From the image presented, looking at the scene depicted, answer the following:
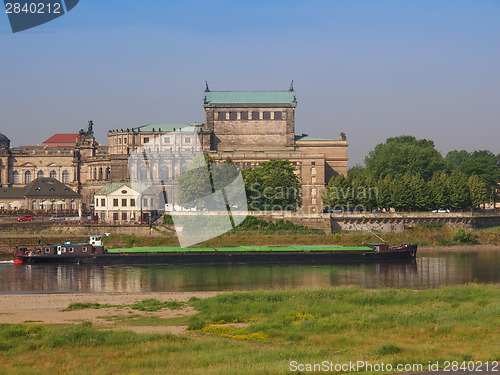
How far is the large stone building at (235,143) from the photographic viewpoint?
14150 cm

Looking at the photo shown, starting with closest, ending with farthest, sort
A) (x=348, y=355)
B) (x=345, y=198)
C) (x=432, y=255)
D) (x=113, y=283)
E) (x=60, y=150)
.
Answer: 1. (x=348, y=355)
2. (x=113, y=283)
3. (x=432, y=255)
4. (x=345, y=198)
5. (x=60, y=150)

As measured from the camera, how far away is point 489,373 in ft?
92.0

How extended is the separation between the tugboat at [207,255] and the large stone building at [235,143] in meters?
47.7

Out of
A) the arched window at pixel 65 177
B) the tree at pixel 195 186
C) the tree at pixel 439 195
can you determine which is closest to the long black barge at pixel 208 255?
the tree at pixel 195 186

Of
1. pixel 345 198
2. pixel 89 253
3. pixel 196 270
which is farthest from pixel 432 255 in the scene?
pixel 89 253

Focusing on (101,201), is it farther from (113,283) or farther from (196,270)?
(113,283)

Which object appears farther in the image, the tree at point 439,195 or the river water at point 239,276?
the tree at point 439,195

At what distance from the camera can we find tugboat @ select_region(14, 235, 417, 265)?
89312mm

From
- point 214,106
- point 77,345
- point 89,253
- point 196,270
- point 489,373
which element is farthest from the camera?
point 214,106

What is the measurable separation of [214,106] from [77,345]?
113420 mm

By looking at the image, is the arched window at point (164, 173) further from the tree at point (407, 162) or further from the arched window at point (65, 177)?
the tree at point (407, 162)

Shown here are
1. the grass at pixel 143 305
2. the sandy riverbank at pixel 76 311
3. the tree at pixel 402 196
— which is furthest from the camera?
the tree at pixel 402 196

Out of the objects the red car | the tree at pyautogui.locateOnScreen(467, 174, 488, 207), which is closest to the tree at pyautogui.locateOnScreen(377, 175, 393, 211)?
the tree at pyautogui.locateOnScreen(467, 174, 488, 207)

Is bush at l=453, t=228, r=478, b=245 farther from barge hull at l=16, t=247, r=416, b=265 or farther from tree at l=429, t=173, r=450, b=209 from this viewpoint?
barge hull at l=16, t=247, r=416, b=265
